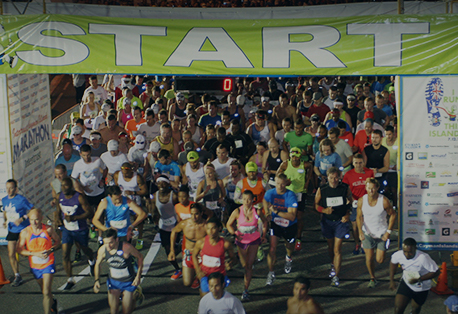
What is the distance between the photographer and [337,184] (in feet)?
30.2

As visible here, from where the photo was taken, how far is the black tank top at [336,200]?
905 cm

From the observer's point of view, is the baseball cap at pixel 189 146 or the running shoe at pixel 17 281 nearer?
the running shoe at pixel 17 281

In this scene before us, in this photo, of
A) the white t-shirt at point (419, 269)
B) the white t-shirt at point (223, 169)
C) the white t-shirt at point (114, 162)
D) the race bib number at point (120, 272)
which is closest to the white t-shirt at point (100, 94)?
the white t-shirt at point (114, 162)

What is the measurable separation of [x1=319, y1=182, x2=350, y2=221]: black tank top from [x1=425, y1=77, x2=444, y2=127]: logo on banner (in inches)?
71.9

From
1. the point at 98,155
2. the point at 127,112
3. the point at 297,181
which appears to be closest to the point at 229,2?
the point at 127,112

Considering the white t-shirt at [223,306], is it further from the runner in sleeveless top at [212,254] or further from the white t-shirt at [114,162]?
the white t-shirt at [114,162]

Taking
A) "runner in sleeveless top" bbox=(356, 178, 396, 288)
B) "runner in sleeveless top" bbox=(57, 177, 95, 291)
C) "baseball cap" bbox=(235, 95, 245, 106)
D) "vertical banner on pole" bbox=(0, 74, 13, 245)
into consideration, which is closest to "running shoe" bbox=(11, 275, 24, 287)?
"runner in sleeveless top" bbox=(57, 177, 95, 291)

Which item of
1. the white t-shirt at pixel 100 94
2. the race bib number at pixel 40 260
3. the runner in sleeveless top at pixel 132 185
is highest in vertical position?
the white t-shirt at pixel 100 94

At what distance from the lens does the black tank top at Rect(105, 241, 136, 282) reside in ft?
25.1

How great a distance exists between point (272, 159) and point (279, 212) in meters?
2.18

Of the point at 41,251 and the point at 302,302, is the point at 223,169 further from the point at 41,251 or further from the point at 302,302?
the point at 302,302

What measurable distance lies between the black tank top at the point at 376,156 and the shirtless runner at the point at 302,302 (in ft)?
16.9

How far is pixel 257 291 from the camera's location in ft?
29.8

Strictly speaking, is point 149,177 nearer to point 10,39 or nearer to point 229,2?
point 10,39
